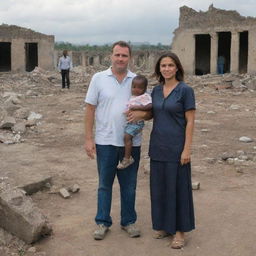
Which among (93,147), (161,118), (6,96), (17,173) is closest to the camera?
(161,118)

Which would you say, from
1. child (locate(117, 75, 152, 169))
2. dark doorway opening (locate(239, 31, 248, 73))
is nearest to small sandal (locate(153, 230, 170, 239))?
child (locate(117, 75, 152, 169))

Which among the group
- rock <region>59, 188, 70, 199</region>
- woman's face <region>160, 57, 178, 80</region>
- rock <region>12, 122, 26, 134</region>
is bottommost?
rock <region>59, 188, 70, 199</region>

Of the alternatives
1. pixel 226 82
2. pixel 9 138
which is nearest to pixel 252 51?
pixel 226 82

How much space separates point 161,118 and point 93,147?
2.44 ft

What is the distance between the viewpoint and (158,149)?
3.76 meters

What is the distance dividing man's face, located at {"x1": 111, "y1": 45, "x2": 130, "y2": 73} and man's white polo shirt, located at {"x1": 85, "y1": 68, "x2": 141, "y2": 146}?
0.09 m

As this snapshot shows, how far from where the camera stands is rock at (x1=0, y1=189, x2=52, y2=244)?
3932 mm

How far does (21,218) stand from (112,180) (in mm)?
894

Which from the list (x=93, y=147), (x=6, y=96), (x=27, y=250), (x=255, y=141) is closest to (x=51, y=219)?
(x=27, y=250)

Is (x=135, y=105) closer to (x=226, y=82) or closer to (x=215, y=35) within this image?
(x=226, y=82)

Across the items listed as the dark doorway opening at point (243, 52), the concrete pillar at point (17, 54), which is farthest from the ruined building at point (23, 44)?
the dark doorway opening at point (243, 52)

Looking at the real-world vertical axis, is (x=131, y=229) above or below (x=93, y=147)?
below

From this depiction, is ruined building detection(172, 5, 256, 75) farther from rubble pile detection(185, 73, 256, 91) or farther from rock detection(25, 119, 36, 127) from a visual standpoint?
rock detection(25, 119, 36, 127)

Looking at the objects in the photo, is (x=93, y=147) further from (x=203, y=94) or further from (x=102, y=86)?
(x=203, y=94)
